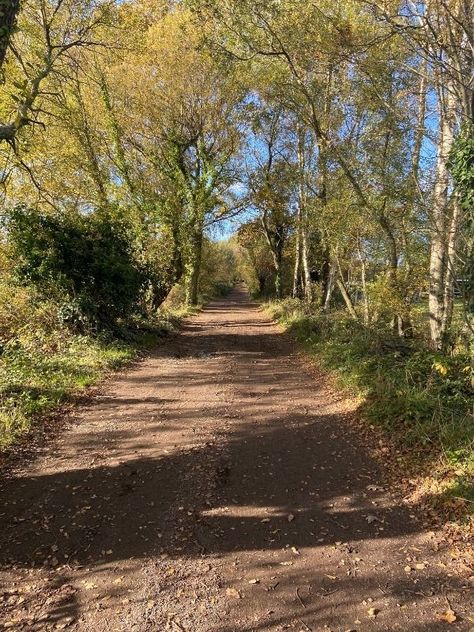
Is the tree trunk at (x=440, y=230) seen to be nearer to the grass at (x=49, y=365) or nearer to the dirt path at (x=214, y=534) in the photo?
the dirt path at (x=214, y=534)

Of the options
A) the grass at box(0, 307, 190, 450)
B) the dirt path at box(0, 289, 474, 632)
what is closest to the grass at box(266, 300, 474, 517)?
the dirt path at box(0, 289, 474, 632)

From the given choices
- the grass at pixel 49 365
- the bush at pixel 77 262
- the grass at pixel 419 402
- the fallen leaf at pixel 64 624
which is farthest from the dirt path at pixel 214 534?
the bush at pixel 77 262

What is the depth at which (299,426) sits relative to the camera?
7.34 metres

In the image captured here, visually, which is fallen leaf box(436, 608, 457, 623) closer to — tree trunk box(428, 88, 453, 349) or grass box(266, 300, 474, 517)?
grass box(266, 300, 474, 517)

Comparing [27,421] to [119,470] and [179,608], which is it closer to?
[119,470]

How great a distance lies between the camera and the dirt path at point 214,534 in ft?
11.2

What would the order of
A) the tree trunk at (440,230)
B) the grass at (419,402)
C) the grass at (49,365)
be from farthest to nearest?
the tree trunk at (440,230) < the grass at (49,365) < the grass at (419,402)

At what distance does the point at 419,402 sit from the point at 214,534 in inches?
151

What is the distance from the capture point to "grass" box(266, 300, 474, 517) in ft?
17.0

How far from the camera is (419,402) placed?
22.1ft

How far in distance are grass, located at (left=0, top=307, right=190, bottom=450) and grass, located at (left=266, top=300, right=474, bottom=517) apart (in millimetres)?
A: 5170

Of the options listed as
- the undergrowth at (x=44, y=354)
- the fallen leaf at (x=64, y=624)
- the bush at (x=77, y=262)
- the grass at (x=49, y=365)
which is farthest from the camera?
the bush at (x=77, y=262)

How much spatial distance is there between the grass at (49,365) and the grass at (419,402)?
5.17 metres

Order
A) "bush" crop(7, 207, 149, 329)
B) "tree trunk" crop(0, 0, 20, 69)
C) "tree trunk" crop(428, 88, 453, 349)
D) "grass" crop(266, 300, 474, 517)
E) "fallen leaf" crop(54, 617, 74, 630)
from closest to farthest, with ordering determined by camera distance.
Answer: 1. "fallen leaf" crop(54, 617, 74, 630)
2. "tree trunk" crop(0, 0, 20, 69)
3. "grass" crop(266, 300, 474, 517)
4. "tree trunk" crop(428, 88, 453, 349)
5. "bush" crop(7, 207, 149, 329)
